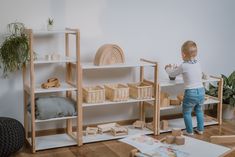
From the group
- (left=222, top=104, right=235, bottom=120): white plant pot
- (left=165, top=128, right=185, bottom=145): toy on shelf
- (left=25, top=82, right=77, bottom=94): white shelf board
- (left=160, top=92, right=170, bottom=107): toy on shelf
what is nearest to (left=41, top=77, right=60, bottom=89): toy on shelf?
→ (left=25, top=82, right=77, bottom=94): white shelf board

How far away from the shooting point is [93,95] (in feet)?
11.3

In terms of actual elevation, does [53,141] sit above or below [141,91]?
below

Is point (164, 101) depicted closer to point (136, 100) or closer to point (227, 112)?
point (136, 100)

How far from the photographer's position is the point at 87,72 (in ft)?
12.4

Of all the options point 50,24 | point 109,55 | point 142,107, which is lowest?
point 142,107

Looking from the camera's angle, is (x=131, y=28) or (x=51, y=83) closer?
(x=51, y=83)

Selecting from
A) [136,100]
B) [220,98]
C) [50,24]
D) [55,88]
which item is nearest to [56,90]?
[55,88]

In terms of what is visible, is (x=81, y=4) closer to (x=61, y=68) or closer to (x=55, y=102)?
(x=61, y=68)

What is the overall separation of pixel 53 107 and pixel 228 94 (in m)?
2.12

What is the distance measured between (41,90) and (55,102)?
179 millimetres

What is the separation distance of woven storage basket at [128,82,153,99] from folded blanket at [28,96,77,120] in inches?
25.4

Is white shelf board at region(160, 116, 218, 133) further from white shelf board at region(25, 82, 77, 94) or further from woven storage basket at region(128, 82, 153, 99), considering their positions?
white shelf board at region(25, 82, 77, 94)

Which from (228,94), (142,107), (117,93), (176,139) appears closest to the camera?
(176,139)

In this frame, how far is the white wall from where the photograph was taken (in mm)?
3465
